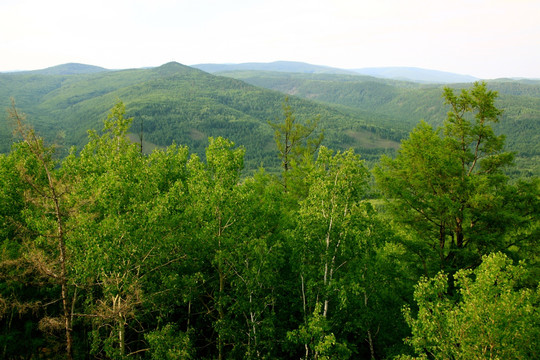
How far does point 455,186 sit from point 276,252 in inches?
434

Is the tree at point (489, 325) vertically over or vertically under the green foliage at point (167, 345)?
over

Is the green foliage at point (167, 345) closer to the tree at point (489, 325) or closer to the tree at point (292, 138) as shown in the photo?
the tree at point (489, 325)

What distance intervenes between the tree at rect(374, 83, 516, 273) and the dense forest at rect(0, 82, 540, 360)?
0.09m

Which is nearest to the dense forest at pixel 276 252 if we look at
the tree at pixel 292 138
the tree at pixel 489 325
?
the tree at pixel 489 325

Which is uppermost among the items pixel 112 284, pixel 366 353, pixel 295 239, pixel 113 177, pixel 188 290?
pixel 113 177

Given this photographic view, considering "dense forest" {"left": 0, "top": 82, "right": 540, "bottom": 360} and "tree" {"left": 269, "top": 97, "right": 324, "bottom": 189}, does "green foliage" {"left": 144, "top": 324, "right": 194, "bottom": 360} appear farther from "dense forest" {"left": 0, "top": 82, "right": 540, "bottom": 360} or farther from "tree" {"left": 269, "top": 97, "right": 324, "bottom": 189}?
"tree" {"left": 269, "top": 97, "right": 324, "bottom": 189}

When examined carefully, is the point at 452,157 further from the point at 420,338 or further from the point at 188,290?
the point at 188,290

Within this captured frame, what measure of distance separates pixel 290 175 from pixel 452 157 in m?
13.4

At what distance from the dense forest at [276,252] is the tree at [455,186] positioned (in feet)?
0.30

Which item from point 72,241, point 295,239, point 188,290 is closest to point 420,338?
point 295,239

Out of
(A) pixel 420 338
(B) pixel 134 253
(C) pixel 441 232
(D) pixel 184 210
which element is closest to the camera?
(A) pixel 420 338

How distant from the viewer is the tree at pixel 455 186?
735 inches

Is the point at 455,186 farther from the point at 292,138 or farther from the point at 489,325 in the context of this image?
the point at 292,138

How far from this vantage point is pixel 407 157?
68.6 ft
